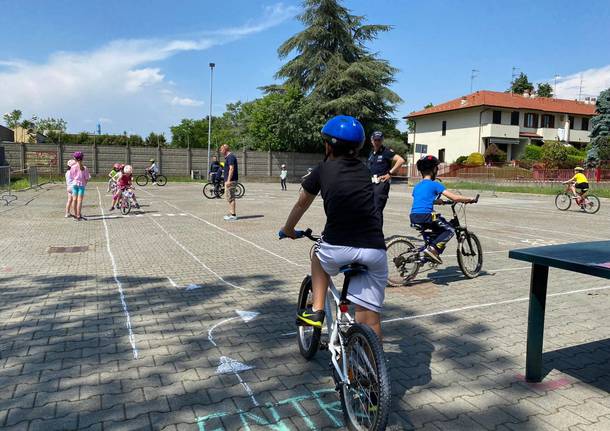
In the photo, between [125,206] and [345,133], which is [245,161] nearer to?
[125,206]

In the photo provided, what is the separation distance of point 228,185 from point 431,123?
47651 millimetres

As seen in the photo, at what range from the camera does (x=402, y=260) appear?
20.9ft

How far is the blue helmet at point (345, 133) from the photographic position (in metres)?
3.03

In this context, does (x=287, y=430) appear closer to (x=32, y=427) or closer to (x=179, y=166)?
(x=32, y=427)

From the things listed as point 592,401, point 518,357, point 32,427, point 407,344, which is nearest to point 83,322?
point 32,427

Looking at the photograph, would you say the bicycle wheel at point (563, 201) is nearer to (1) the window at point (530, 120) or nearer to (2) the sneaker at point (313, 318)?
(2) the sneaker at point (313, 318)

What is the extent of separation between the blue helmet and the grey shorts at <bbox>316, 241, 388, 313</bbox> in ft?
2.13

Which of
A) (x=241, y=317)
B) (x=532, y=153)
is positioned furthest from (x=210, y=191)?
(x=532, y=153)

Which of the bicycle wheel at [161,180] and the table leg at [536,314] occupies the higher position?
the table leg at [536,314]

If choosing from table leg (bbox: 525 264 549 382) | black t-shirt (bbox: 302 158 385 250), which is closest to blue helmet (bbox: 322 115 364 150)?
black t-shirt (bbox: 302 158 385 250)

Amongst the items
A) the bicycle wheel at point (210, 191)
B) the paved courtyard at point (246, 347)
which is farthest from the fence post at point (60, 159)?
the paved courtyard at point (246, 347)

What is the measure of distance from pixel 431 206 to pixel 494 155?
42397 mm

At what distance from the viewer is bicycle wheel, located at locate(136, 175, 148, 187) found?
1182 inches

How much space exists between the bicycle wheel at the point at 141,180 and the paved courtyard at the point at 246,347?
2208cm
